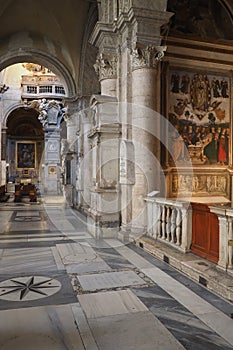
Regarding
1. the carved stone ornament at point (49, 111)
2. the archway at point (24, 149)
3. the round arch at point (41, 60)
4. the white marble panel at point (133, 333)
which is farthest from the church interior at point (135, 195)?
the archway at point (24, 149)

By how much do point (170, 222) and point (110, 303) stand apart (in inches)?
106

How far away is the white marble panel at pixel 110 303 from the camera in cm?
338

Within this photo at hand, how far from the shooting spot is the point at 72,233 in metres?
8.08

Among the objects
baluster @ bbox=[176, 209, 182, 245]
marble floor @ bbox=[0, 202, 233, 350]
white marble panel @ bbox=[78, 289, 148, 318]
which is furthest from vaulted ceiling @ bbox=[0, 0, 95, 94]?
white marble panel @ bbox=[78, 289, 148, 318]

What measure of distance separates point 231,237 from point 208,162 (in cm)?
550

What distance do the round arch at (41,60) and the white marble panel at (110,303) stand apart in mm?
12317

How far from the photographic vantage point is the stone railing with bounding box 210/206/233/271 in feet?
13.6

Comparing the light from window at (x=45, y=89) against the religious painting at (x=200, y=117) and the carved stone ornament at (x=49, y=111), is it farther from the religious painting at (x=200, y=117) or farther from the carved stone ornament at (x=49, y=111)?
the religious painting at (x=200, y=117)

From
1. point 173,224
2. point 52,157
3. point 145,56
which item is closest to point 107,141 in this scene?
point 145,56

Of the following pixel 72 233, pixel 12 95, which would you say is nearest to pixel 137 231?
pixel 72 233

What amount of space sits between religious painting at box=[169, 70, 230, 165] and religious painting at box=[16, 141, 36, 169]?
26311mm

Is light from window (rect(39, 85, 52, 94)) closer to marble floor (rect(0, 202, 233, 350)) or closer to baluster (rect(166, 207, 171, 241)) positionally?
marble floor (rect(0, 202, 233, 350))

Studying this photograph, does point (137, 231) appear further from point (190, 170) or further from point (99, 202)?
Result: point (190, 170)

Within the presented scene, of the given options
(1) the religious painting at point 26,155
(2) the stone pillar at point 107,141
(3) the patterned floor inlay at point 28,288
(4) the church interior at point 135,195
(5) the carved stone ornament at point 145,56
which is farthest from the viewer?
(1) the religious painting at point 26,155
